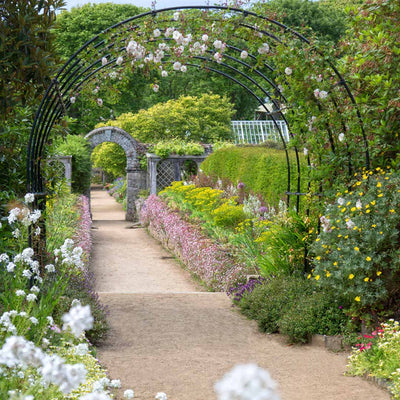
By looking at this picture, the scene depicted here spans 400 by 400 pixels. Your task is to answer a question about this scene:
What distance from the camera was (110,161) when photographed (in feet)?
80.4

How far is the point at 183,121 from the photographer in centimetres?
2280

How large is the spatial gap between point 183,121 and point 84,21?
9.63 m

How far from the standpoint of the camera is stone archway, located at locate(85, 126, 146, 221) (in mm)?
19266

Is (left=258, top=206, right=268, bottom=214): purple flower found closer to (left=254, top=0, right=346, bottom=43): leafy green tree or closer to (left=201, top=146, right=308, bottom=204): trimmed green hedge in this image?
(left=201, top=146, right=308, bottom=204): trimmed green hedge

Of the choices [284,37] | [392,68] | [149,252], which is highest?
[284,37]

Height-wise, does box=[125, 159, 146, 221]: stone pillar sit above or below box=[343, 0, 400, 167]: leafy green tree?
below

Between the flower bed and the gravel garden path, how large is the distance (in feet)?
1.25

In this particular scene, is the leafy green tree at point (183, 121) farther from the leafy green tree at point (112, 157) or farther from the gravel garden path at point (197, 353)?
the gravel garden path at point (197, 353)

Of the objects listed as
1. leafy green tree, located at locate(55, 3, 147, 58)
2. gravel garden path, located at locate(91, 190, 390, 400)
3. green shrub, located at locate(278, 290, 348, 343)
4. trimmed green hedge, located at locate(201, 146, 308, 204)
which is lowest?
gravel garden path, located at locate(91, 190, 390, 400)

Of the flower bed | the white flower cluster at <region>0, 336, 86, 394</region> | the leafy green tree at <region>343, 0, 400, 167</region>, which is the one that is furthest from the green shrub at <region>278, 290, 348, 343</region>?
the white flower cluster at <region>0, 336, 86, 394</region>

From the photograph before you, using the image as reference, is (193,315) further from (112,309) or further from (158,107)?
(158,107)

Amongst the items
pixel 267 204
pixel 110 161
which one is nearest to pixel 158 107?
pixel 110 161

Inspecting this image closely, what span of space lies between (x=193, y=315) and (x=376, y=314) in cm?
207

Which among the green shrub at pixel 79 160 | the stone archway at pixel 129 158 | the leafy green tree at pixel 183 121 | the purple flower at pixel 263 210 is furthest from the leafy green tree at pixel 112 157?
the purple flower at pixel 263 210
